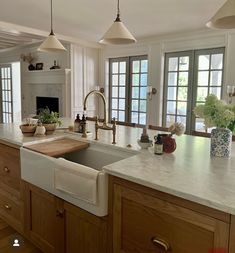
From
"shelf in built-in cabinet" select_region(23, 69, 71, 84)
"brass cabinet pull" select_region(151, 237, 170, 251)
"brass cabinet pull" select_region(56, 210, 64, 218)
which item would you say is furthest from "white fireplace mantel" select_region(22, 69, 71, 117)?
"brass cabinet pull" select_region(151, 237, 170, 251)

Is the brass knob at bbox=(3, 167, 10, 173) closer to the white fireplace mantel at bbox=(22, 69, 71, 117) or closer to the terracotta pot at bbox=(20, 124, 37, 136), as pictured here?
the terracotta pot at bbox=(20, 124, 37, 136)

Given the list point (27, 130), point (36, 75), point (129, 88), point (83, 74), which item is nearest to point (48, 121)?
point (27, 130)

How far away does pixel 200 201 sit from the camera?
3.48ft

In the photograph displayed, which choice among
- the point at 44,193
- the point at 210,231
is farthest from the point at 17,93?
the point at 210,231

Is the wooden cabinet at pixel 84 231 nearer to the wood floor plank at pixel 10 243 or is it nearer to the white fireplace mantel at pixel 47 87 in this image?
the wood floor plank at pixel 10 243

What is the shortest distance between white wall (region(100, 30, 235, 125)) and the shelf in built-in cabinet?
1.03m

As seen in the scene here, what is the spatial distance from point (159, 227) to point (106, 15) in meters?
3.36

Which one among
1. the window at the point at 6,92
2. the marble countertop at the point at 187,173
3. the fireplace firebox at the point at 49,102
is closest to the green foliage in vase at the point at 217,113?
the marble countertop at the point at 187,173

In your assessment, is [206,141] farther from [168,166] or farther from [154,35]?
[154,35]

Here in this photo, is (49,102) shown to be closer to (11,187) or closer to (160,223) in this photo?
(11,187)

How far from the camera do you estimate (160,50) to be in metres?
5.23

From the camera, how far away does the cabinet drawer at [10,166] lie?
213 centimetres

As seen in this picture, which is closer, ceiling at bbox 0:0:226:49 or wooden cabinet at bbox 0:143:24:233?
wooden cabinet at bbox 0:143:24:233

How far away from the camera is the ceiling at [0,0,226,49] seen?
3.24 m
